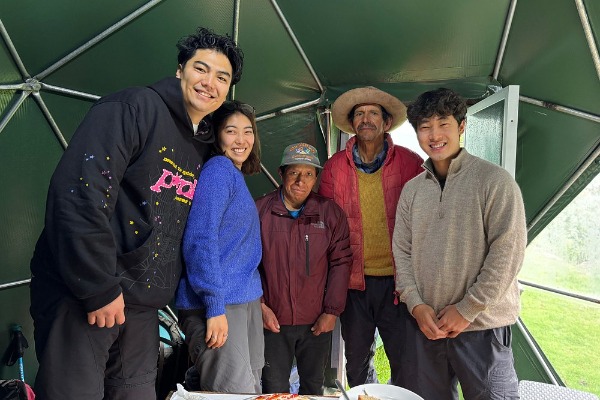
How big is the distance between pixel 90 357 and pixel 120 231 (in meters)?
0.57

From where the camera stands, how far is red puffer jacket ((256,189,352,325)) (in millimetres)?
3406

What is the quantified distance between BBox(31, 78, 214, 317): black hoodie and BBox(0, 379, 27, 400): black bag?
4.62 ft

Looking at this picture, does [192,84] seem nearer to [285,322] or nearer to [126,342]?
[126,342]

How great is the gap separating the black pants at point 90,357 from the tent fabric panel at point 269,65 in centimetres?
295

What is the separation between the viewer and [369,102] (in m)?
3.99

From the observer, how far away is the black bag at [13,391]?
2.97m

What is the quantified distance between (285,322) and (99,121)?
2126 mm

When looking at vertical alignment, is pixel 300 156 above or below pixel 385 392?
above

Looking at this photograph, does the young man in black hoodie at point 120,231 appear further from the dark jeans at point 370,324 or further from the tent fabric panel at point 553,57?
the tent fabric panel at point 553,57

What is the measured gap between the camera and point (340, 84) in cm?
481

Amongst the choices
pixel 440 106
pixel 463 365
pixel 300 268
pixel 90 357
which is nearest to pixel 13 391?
pixel 90 357

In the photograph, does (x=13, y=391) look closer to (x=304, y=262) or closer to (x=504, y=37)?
(x=304, y=262)

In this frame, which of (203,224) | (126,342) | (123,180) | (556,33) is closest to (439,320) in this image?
(203,224)

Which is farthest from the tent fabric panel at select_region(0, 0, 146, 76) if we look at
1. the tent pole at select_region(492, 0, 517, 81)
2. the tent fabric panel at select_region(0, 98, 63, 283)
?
the tent pole at select_region(492, 0, 517, 81)
